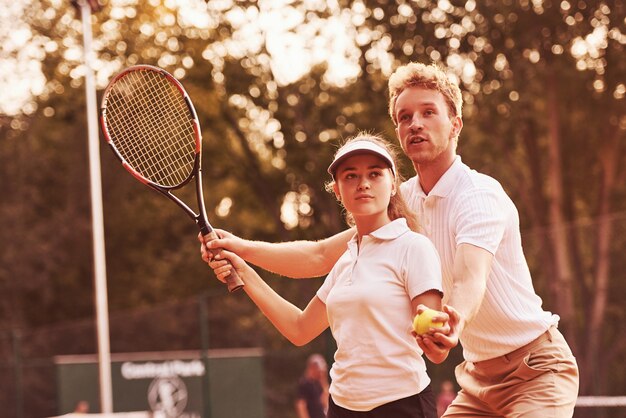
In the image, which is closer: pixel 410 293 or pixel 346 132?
pixel 410 293

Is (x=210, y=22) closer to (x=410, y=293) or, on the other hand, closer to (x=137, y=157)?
(x=137, y=157)

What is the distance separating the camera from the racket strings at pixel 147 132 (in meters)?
5.98

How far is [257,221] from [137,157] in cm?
2584

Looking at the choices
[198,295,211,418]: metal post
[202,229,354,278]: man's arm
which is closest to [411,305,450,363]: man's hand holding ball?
[202,229,354,278]: man's arm

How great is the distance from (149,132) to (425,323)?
10.6ft

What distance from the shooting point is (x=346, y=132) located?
2022 cm

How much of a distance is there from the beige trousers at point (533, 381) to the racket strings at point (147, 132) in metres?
2.02

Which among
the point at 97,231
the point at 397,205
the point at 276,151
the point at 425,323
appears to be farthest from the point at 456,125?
the point at 276,151

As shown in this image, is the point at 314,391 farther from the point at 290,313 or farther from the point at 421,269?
the point at 421,269

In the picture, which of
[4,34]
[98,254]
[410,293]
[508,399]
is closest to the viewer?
[410,293]

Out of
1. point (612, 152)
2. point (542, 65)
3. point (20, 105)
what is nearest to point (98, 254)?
point (542, 65)

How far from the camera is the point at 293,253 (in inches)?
183

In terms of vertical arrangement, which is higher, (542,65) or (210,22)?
(210,22)

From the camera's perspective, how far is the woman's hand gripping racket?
214 inches
